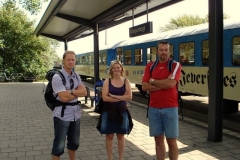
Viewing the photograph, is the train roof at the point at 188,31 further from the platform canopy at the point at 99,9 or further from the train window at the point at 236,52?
the platform canopy at the point at 99,9

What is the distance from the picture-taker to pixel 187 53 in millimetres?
10062

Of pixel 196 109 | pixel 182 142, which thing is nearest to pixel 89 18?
pixel 196 109

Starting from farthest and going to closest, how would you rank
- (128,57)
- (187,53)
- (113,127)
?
(128,57)
(187,53)
(113,127)

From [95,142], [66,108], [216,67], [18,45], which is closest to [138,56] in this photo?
[216,67]

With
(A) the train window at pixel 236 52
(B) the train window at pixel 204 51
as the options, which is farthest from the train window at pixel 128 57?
(A) the train window at pixel 236 52

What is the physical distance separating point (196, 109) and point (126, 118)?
20.1 feet

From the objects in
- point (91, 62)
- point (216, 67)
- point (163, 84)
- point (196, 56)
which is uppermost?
point (91, 62)

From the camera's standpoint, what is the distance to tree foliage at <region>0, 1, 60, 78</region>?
946 inches

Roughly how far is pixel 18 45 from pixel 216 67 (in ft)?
71.8

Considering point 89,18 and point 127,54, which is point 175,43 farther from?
point 127,54

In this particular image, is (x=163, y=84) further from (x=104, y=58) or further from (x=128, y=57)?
(x=104, y=58)

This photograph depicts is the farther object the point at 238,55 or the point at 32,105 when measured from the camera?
the point at 32,105

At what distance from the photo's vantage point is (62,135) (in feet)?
11.6

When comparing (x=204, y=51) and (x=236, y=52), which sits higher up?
(x=204, y=51)
